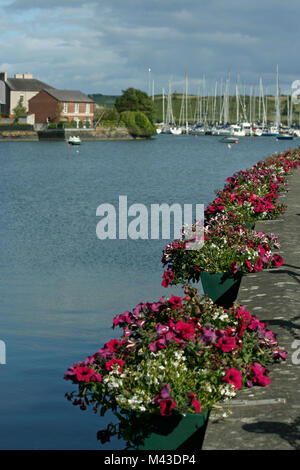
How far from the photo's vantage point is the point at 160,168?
78375 millimetres

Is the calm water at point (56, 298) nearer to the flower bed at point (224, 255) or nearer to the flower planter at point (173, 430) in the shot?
the flower bed at point (224, 255)

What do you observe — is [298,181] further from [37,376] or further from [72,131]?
[72,131]

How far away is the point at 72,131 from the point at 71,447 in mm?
150478

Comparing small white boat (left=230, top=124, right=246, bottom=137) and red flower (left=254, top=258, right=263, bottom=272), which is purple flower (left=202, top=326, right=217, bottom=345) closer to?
red flower (left=254, top=258, right=263, bottom=272)

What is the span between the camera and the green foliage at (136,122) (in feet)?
563

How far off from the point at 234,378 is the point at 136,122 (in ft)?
557

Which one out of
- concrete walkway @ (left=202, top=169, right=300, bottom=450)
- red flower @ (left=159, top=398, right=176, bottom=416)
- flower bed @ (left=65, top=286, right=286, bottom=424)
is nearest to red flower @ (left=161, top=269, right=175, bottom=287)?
concrete walkway @ (left=202, top=169, right=300, bottom=450)

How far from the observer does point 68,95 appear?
531 ft

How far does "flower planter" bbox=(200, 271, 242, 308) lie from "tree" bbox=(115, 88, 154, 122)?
169946 millimetres

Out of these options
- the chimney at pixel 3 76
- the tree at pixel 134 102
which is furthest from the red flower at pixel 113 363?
the tree at pixel 134 102

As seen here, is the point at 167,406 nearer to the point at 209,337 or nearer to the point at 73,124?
the point at 209,337

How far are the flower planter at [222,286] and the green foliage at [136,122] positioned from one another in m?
162

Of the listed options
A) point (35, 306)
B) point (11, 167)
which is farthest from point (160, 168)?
point (35, 306)

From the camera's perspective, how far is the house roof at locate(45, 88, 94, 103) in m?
158
